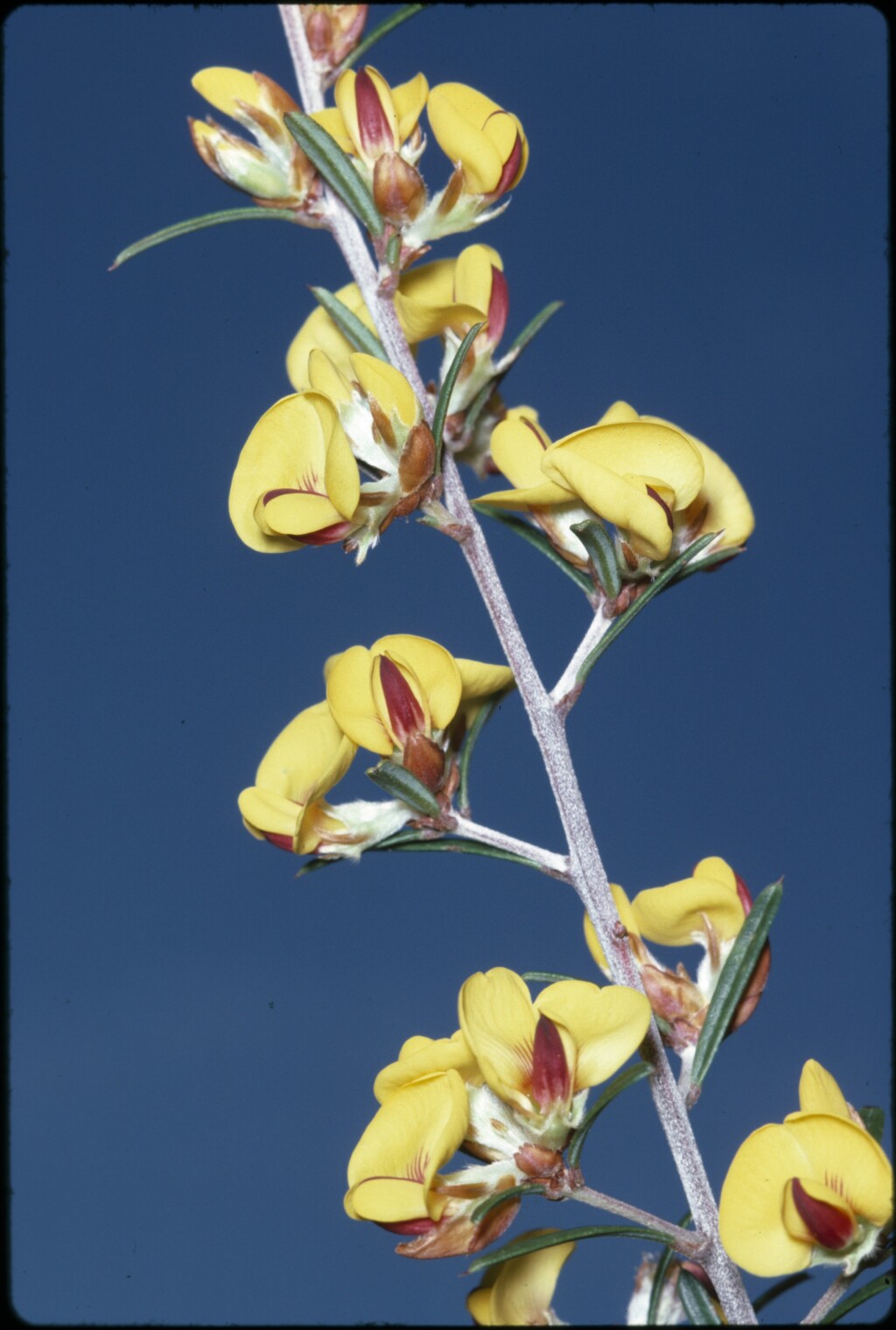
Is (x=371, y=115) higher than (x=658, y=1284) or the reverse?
higher

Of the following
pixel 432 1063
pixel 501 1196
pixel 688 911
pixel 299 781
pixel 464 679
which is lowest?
pixel 501 1196

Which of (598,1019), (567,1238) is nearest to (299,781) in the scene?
(598,1019)

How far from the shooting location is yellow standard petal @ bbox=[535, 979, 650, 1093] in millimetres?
1138

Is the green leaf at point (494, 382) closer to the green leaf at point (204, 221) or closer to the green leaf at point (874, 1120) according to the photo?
the green leaf at point (204, 221)

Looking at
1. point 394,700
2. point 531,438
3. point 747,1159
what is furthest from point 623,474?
point 747,1159

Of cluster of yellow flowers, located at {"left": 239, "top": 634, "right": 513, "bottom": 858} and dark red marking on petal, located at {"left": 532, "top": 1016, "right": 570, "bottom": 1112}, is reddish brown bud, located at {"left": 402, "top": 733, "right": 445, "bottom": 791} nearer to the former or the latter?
cluster of yellow flowers, located at {"left": 239, "top": 634, "right": 513, "bottom": 858}

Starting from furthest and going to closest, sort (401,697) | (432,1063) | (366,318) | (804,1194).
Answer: (366,318), (401,697), (432,1063), (804,1194)

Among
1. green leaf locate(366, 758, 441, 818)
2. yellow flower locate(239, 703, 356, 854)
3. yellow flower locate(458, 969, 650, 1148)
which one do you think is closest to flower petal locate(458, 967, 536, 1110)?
yellow flower locate(458, 969, 650, 1148)

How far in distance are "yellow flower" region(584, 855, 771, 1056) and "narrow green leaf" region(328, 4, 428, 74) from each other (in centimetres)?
103

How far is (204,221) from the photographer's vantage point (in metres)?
1.45

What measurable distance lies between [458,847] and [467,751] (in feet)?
0.38

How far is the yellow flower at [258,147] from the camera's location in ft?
4.74

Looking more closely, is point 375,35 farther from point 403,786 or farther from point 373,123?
point 403,786

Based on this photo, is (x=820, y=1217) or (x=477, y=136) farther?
(x=477, y=136)
